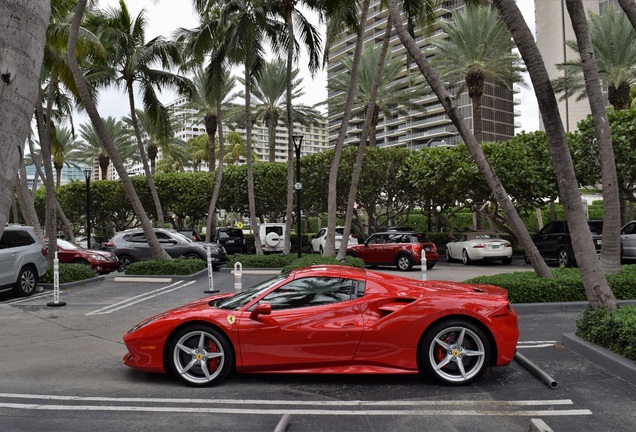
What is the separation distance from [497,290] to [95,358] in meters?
5.16

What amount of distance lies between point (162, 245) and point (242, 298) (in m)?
15.7

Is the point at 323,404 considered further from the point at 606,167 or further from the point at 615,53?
the point at 615,53

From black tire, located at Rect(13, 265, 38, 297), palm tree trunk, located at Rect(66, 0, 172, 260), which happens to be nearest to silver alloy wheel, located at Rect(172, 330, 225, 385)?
black tire, located at Rect(13, 265, 38, 297)

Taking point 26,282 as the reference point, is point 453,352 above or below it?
below

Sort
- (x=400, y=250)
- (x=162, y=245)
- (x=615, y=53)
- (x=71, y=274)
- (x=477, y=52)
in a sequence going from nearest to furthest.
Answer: (x=71, y=274), (x=400, y=250), (x=162, y=245), (x=615, y=53), (x=477, y=52)

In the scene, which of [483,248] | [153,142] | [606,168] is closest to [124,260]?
[483,248]

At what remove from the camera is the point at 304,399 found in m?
5.12

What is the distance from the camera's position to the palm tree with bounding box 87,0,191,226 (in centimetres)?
2042

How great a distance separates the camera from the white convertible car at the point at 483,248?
21.7 meters

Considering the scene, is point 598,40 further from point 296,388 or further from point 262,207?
point 296,388

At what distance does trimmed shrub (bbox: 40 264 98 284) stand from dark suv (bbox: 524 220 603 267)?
631 inches

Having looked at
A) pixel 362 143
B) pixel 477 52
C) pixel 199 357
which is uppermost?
pixel 477 52

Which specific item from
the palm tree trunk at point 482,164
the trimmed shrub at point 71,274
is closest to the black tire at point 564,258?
the palm tree trunk at point 482,164

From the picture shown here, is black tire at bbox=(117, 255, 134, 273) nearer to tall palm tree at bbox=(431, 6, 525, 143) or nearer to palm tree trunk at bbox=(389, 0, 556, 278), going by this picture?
palm tree trunk at bbox=(389, 0, 556, 278)
